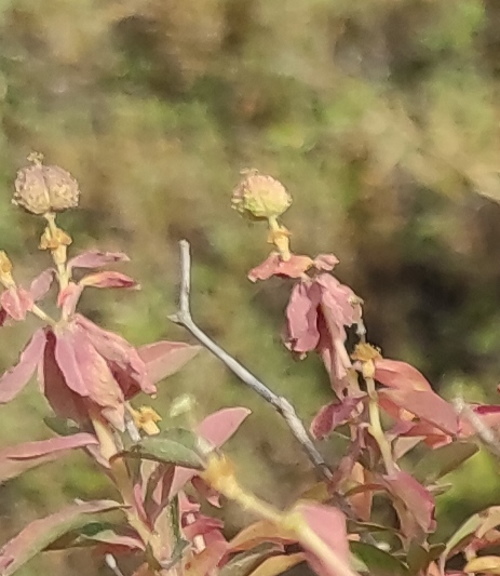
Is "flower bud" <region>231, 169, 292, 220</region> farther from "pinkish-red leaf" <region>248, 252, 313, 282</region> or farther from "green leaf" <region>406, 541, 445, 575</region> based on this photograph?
→ "green leaf" <region>406, 541, 445, 575</region>

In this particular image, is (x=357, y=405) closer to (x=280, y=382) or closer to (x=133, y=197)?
(x=280, y=382)

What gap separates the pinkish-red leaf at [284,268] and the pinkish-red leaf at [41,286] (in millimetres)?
78

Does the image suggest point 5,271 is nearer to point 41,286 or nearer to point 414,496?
point 41,286

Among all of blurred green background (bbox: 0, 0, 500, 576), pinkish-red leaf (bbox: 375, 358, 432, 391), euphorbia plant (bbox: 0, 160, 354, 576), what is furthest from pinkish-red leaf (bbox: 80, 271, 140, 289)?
blurred green background (bbox: 0, 0, 500, 576)

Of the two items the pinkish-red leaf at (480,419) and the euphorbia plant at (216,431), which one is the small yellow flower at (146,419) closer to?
the euphorbia plant at (216,431)

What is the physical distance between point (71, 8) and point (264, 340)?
59cm

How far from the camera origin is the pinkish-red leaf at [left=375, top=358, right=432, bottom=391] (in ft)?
1.26

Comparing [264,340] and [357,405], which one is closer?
[357,405]

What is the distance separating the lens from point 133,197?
4.51ft

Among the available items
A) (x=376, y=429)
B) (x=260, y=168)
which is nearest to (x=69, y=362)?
(x=376, y=429)

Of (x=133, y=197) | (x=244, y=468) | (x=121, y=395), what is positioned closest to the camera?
(x=121, y=395)

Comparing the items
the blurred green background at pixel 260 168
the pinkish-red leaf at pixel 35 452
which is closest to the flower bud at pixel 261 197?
the pinkish-red leaf at pixel 35 452

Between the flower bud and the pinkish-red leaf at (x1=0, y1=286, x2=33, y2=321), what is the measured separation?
9 cm

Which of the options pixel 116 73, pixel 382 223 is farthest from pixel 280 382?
pixel 116 73
